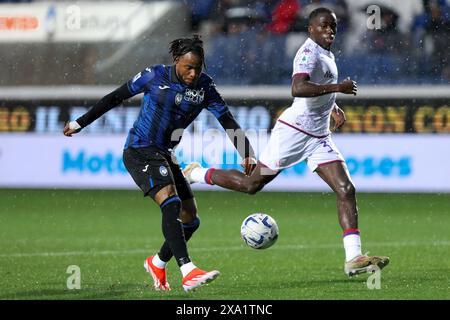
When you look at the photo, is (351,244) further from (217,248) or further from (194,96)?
(217,248)

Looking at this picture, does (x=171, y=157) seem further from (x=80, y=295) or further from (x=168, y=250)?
(x=80, y=295)

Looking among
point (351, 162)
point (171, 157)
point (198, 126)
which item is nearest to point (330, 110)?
point (171, 157)

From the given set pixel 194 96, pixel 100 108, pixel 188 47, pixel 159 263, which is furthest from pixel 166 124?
pixel 159 263

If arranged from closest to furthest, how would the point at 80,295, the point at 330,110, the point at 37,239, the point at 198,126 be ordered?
the point at 80,295
the point at 330,110
the point at 37,239
the point at 198,126

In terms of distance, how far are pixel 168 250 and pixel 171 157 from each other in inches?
26.8

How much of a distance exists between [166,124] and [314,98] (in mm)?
1277

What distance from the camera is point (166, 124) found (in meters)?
7.86

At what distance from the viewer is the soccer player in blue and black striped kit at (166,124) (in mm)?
7641

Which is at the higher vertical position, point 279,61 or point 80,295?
point 279,61

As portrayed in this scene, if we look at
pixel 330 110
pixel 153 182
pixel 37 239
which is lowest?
pixel 37 239

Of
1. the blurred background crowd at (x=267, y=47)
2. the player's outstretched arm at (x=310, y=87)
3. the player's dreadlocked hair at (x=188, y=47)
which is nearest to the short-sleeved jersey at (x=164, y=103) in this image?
the player's dreadlocked hair at (x=188, y=47)

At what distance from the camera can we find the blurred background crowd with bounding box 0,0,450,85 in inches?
720

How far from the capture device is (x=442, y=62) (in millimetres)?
18062
